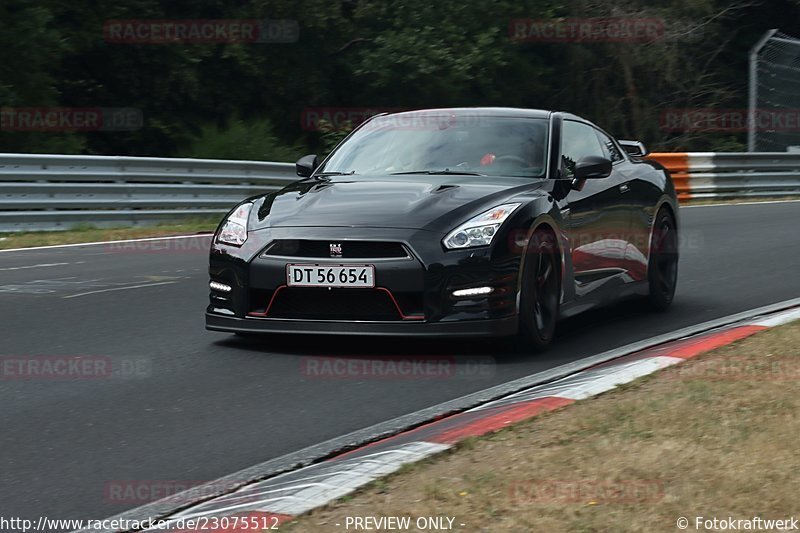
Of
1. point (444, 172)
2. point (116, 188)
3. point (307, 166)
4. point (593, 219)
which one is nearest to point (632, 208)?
point (593, 219)

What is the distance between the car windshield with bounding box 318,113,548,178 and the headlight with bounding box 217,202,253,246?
1.04 metres

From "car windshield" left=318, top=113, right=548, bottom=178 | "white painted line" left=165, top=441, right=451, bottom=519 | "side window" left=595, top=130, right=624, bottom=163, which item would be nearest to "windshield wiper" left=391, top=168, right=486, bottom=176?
"car windshield" left=318, top=113, right=548, bottom=178

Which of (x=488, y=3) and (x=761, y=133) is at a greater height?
(x=488, y=3)

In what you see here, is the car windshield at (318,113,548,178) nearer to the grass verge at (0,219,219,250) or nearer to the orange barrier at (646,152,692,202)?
the grass verge at (0,219,219,250)

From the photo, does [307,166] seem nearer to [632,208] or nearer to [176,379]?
[632,208]

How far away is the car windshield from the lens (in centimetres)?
842

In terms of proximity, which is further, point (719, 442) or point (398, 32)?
point (398, 32)

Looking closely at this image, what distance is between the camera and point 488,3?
32312mm

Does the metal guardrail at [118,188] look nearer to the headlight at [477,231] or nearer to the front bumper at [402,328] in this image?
the front bumper at [402,328]

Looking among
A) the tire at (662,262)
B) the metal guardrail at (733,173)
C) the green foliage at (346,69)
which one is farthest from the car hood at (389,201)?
the metal guardrail at (733,173)

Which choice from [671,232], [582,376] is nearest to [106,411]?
[582,376]

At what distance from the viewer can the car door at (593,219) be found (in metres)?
8.36

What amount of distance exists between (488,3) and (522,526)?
29352 millimetres

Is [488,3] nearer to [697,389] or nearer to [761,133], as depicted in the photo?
[761,133]
